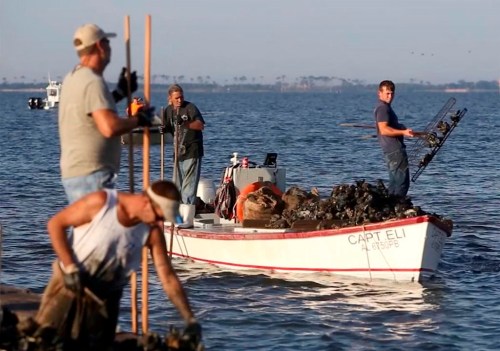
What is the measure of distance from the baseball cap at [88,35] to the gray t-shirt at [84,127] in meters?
0.17

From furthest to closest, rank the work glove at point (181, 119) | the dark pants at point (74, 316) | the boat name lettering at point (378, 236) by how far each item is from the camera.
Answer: the work glove at point (181, 119) → the boat name lettering at point (378, 236) → the dark pants at point (74, 316)

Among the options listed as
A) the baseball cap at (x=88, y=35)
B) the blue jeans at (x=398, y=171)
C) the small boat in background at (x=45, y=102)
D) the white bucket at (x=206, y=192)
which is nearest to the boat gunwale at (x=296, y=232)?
the blue jeans at (x=398, y=171)

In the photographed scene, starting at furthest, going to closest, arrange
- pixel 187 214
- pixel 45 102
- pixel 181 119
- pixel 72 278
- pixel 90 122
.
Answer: pixel 45 102, pixel 187 214, pixel 181 119, pixel 90 122, pixel 72 278

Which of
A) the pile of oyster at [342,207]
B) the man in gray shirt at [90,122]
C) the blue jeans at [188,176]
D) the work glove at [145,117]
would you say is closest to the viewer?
the man in gray shirt at [90,122]

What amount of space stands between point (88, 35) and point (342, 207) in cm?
787

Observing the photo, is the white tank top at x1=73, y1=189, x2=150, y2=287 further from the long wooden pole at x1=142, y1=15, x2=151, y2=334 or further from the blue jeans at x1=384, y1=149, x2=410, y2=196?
the blue jeans at x1=384, y1=149, x2=410, y2=196

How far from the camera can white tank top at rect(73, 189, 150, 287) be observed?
7.81m

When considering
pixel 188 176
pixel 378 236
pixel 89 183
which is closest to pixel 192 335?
pixel 89 183

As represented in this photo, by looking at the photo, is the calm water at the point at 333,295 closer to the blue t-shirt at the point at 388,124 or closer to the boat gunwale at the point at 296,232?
the boat gunwale at the point at 296,232

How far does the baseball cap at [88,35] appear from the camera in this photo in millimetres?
8227

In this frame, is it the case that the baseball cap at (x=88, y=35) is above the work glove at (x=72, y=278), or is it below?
above

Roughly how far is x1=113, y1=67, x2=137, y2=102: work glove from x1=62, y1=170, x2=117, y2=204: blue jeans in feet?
2.50

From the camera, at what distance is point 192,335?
7.92 metres

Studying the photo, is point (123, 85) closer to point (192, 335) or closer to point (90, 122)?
point (90, 122)
